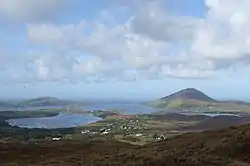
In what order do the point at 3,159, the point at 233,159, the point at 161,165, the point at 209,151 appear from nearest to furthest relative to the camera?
1. the point at 161,165
2. the point at 233,159
3. the point at 209,151
4. the point at 3,159

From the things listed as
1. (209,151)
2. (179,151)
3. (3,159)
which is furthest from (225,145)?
(3,159)

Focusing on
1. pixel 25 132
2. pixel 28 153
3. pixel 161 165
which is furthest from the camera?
pixel 25 132

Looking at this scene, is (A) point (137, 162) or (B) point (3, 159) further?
(B) point (3, 159)

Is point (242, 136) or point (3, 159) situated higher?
point (242, 136)

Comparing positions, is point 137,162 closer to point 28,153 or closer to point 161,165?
point 161,165

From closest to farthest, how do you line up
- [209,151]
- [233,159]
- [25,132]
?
[233,159]
[209,151]
[25,132]

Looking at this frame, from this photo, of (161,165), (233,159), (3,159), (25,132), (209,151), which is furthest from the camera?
(25,132)

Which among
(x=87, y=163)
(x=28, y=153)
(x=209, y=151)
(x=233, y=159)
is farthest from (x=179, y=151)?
(x=28, y=153)

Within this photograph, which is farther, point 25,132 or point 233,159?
point 25,132

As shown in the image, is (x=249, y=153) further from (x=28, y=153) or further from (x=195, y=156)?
(x=28, y=153)
